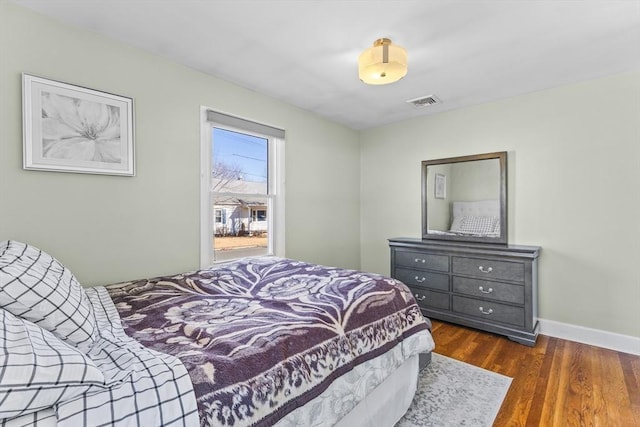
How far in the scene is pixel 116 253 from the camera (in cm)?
210

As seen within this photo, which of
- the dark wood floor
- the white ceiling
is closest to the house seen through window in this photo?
the white ceiling

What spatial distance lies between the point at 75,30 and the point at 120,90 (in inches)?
15.9

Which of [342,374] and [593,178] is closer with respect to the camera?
[342,374]

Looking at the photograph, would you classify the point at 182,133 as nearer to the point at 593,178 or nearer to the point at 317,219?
the point at 317,219

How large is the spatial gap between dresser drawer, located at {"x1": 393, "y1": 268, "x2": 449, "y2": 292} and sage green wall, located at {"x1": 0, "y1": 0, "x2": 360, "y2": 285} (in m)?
2.18

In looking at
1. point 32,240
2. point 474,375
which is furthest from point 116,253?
point 474,375

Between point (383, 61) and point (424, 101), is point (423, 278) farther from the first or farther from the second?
point (383, 61)

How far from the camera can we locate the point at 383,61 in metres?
1.94

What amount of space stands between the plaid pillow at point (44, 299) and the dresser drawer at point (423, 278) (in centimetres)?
294

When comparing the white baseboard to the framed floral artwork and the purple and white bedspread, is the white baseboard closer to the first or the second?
the purple and white bedspread

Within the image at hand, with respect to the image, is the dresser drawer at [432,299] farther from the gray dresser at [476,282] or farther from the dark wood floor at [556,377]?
the dark wood floor at [556,377]

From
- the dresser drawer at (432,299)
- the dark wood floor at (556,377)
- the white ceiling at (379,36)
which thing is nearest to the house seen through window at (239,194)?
the white ceiling at (379,36)

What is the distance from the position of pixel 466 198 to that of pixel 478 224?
12.2 inches

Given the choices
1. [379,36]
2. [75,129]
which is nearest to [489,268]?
[379,36]
